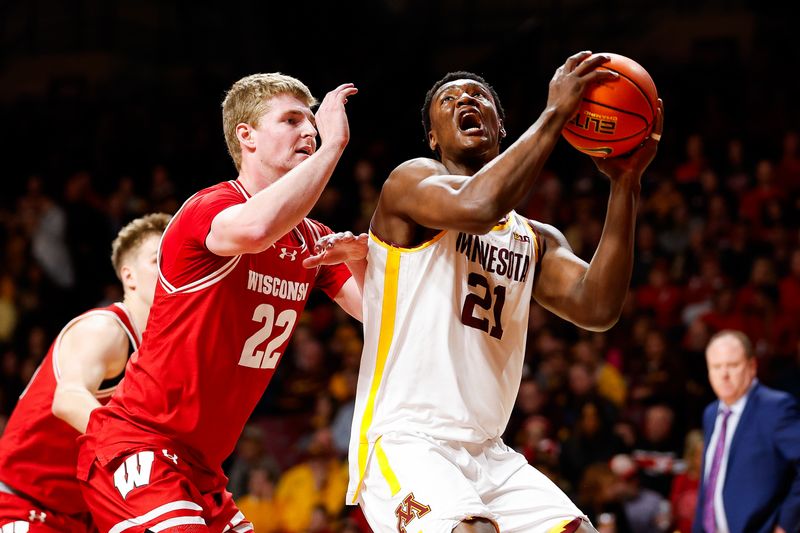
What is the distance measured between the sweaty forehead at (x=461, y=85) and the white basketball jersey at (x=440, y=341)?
0.57m

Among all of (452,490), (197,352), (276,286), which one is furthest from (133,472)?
(452,490)

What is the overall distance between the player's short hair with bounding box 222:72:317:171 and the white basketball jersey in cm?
66

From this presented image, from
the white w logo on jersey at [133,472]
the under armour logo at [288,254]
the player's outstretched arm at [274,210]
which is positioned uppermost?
the player's outstretched arm at [274,210]

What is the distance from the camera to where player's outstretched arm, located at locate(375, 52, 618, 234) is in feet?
10.7

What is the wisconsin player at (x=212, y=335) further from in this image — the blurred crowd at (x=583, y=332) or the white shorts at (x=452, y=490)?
the blurred crowd at (x=583, y=332)

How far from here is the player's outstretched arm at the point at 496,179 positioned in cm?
327

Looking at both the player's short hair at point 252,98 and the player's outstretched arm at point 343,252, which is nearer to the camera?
the player's outstretched arm at point 343,252

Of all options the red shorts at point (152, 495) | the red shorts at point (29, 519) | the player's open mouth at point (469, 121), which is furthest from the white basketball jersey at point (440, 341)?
the red shorts at point (29, 519)

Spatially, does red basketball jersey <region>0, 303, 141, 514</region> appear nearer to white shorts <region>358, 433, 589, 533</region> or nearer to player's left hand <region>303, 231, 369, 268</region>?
player's left hand <region>303, 231, 369, 268</region>

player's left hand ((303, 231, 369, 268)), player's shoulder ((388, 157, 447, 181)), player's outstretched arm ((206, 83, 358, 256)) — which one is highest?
player's shoulder ((388, 157, 447, 181))

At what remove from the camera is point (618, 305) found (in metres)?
3.72

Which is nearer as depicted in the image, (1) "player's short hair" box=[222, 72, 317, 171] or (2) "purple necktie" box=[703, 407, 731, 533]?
(1) "player's short hair" box=[222, 72, 317, 171]

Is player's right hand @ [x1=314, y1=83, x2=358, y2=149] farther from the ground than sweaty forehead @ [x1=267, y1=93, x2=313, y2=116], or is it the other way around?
sweaty forehead @ [x1=267, y1=93, x2=313, y2=116]

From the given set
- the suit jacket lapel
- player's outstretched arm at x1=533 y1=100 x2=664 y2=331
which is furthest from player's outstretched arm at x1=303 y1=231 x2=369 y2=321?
the suit jacket lapel
